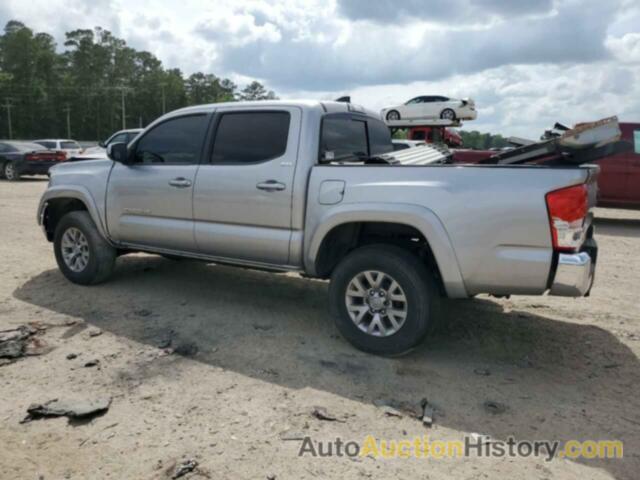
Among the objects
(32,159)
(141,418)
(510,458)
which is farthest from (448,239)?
(32,159)

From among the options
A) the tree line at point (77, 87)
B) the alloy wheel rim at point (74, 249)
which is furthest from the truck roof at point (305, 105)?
the tree line at point (77, 87)

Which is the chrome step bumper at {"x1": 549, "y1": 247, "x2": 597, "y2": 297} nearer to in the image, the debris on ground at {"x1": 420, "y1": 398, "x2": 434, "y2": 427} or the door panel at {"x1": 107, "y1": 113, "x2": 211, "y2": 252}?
the debris on ground at {"x1": 420, "y1": 398, "x2": 434, "y2": 427}

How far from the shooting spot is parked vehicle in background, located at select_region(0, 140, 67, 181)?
18.0 m

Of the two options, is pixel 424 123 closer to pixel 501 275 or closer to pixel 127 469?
pixel 501 275

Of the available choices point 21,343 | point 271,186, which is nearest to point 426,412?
point 271,186

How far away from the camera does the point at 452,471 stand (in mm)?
2625

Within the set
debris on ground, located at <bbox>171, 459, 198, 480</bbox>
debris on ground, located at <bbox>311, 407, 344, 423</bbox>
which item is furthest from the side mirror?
debris on ground, located at <bbox>171, 459, 198, 480</bbox>

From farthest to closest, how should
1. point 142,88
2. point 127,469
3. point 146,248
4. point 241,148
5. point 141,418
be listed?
point 142,88
point 146,248
point 241,148
point 141,418
point 127,469

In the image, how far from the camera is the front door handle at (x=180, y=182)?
4.72 m

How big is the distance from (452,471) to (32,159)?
19198 millimetres

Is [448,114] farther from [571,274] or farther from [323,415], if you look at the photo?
[323,415]

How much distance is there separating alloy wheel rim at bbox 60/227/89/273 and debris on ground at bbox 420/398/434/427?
156 inches

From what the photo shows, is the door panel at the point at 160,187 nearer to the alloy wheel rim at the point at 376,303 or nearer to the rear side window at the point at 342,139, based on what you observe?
the rear side window at the point at 342,139

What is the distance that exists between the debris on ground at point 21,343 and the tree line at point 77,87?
93.1 meters
